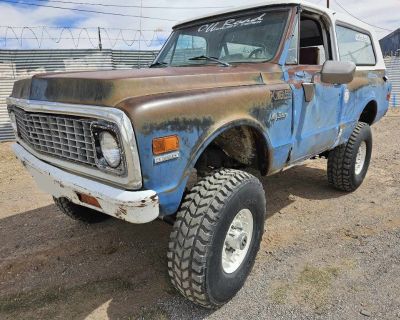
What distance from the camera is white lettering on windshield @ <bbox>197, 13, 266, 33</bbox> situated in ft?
10.9

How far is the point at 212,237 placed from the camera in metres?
2.28

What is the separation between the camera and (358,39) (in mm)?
4566

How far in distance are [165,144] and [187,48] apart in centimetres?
Answer: 195

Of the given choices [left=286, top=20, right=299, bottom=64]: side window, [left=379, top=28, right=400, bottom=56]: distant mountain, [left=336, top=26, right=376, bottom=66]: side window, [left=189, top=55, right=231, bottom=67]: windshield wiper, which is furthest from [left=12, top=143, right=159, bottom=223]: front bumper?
[left=379, top=28, right=400, bottom=56]: distant mountain

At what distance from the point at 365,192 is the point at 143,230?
2.82 meters

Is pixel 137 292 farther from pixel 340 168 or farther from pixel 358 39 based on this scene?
pixel 358 39

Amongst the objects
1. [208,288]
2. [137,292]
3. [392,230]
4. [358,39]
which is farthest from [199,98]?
[358,39]

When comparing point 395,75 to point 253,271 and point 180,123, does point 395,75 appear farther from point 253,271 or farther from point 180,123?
point 180,123

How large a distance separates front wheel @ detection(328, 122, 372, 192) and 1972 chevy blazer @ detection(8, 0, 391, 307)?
569 millimetres

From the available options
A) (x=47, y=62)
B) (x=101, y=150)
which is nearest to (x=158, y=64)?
(x=101, y=150)

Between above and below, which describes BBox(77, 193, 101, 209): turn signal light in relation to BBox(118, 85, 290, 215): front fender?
below

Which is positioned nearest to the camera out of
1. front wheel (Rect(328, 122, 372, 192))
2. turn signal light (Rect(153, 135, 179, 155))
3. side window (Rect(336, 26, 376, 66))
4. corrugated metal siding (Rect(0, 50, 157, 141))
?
turn signal light (Rect(153, 135, 179, 155))

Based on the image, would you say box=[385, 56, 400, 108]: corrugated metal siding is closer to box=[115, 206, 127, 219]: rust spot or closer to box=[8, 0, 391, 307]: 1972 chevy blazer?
box=[8, 0, 391, 307]: 1972 chevy blazer

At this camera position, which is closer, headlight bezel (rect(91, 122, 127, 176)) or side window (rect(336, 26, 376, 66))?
headlight bezel (rect(91, 122, 127, 176))
